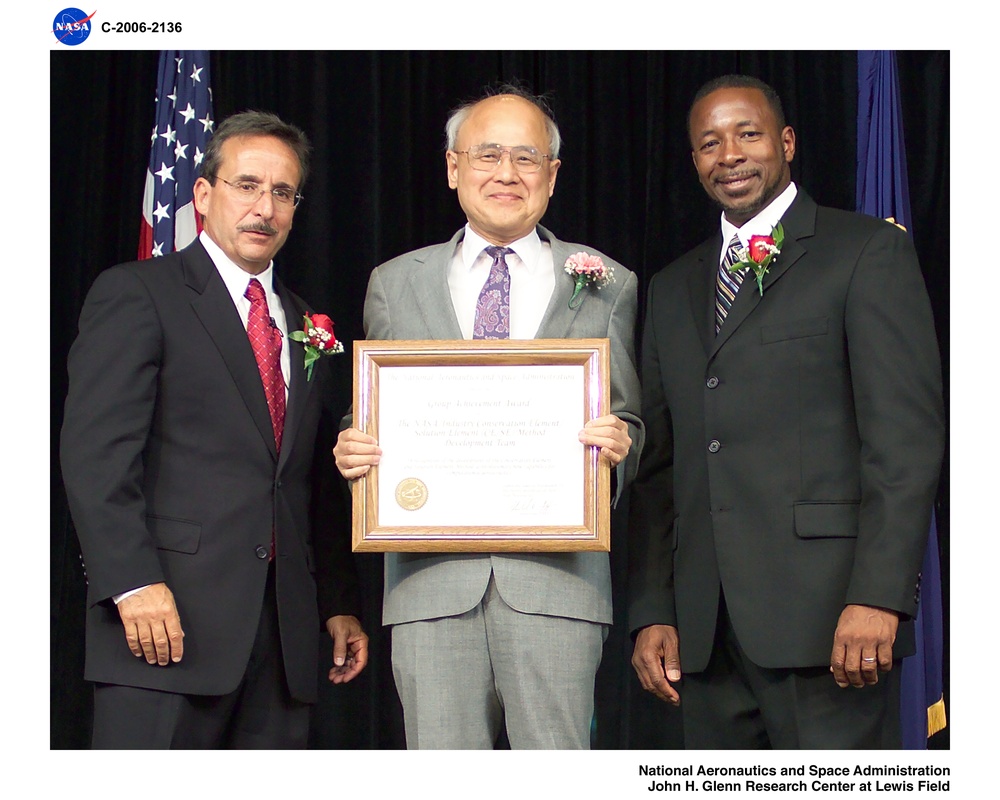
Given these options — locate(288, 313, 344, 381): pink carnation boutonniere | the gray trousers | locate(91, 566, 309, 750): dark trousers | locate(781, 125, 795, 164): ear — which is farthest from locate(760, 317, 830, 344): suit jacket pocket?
locate(91, 566, 309, 750): dark trousers

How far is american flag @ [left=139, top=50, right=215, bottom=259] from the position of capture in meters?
3.94

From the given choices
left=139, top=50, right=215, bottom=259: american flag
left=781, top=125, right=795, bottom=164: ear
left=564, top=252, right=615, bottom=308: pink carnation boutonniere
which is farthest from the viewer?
left=139, top=50, right=215, bottom=259: american flag

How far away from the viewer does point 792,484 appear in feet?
9.19

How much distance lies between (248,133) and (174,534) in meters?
1.11

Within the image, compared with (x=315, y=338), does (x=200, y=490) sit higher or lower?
lower

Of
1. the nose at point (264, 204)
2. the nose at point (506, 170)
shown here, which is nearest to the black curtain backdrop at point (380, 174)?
the nose at point (264, 204)

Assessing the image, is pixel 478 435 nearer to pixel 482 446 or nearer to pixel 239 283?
pixel 482 446

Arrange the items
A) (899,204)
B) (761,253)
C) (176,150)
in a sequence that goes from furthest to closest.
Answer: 1. (176,150)
2. (899,204)
3. (761,253)

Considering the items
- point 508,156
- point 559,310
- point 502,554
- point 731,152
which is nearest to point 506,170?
point 508,156

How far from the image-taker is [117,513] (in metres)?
2.73

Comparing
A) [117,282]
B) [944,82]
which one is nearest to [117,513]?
[117,282]

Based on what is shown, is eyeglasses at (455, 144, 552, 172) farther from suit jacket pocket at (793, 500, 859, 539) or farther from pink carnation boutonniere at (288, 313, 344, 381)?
suit jacket pocket at (793, 500, 859, 539)

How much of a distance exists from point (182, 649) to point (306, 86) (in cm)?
221

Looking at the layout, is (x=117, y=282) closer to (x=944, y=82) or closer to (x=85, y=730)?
(x=85, y=730)
